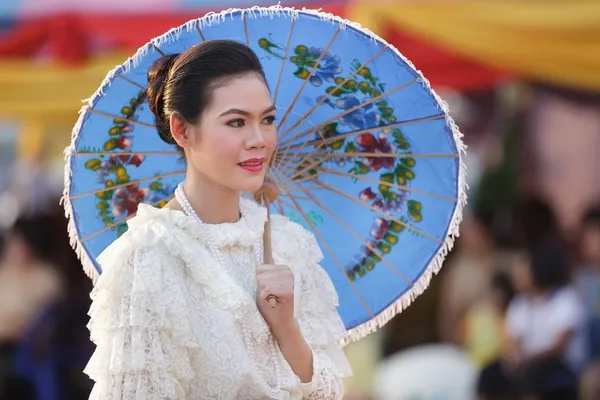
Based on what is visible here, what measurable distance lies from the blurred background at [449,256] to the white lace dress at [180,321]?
3799mm

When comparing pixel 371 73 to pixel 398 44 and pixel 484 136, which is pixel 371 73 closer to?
pixel 398 44

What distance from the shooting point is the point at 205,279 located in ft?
10.6

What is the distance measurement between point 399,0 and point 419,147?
4420 mm

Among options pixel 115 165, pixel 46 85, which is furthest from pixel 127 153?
pixel 46 85

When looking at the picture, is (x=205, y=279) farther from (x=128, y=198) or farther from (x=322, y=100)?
(x=322, y=100)

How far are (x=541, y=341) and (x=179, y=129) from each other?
13.7ft

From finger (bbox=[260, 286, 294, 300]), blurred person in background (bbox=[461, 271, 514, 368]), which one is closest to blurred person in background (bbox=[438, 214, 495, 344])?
blurred person in background (bbox=[461, 271, 514, 368])

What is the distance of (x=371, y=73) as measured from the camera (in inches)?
147

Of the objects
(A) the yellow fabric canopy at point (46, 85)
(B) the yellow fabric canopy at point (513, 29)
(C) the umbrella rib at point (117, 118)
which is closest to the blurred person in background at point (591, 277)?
(B) the yellow fabric canopy at point (513, 29)

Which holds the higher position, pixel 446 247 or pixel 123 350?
pixel 446 247

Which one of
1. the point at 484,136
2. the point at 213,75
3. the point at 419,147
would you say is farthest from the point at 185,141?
the point at 484,136

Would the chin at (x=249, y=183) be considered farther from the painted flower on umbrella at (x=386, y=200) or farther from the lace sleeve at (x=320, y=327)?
the painted flower on umbrella at (x=386, y=200)

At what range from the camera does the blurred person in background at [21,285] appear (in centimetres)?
866

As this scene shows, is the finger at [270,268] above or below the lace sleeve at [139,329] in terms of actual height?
above
